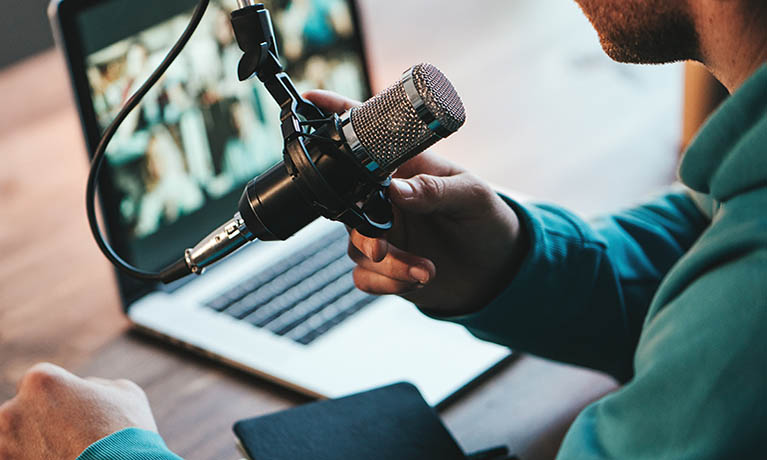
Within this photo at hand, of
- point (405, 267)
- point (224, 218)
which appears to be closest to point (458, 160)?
point (224, 218)

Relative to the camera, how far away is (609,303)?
81 centimetres

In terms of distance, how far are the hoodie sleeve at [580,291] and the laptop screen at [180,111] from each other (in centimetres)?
41

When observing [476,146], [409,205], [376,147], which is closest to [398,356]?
[409,205]

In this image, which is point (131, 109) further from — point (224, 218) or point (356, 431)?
point (224, 218)

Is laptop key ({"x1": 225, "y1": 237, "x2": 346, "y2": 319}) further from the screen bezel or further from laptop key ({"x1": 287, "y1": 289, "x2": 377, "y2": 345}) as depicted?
the screen bezel

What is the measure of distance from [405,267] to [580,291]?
7.9 inches

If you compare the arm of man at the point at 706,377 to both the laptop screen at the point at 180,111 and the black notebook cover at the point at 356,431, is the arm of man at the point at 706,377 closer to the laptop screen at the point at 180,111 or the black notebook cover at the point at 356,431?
the black notebook cover at the point at 356,431

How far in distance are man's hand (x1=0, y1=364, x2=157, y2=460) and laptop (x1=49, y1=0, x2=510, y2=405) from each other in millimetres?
185

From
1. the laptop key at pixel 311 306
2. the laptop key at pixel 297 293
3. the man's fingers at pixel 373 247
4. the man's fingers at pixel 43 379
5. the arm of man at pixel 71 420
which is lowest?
the laptop key at pixel 311 306

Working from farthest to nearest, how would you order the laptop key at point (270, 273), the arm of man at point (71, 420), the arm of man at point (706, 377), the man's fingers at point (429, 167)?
the laptop key at point (270, 273), the man's fingers at point (429, 167), the arm of man at point (71, 420), the arm of man at point (706, 377)

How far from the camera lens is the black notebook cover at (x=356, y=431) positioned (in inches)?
27.0

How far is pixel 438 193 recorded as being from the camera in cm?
67

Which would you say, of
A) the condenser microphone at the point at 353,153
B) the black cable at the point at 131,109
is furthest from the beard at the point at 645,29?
the black cable at the point at 131,109

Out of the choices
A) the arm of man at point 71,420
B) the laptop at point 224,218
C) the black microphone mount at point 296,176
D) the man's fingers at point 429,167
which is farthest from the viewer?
the laptop at point 224,218
